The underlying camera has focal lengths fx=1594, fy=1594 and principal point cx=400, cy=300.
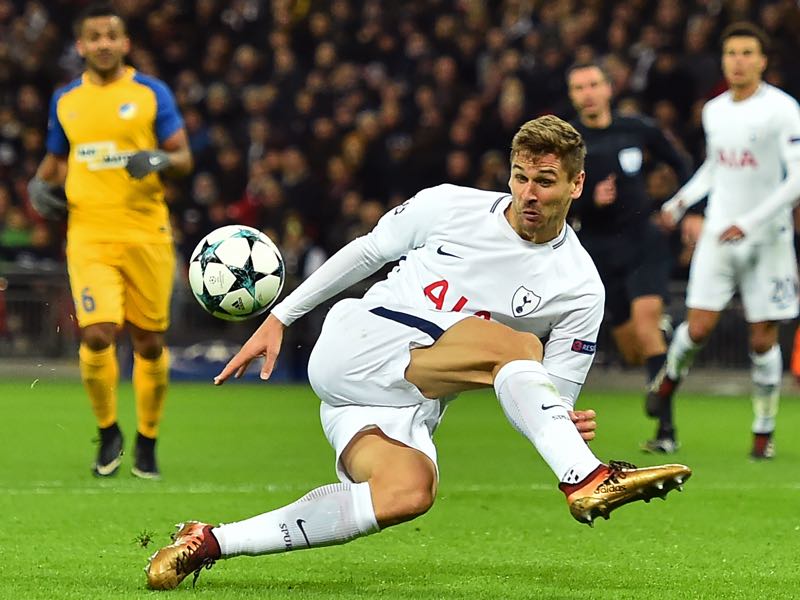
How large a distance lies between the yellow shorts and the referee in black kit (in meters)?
2.73

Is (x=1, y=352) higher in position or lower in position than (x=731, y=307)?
lower

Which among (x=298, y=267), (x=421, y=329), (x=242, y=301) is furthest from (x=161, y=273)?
(x=298, y=267)

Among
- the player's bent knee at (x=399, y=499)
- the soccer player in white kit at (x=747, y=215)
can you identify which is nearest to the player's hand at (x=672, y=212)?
the soccer player in white kit at (x=747, y=215)

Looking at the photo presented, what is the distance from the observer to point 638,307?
33.6 feet

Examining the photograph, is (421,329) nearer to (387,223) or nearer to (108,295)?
(387,223)

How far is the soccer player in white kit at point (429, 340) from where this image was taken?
195 inches

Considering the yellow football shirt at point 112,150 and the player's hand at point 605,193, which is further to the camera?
the player's hand at point 605,193

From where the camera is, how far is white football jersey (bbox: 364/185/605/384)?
5.28 m

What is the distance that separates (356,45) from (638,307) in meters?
8.71

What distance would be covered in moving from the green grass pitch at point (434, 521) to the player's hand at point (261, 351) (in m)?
0.70

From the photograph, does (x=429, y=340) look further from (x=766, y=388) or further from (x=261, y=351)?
(x=766, y=388)

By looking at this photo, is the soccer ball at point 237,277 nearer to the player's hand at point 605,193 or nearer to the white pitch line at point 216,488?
the white pitch line at point 216,488

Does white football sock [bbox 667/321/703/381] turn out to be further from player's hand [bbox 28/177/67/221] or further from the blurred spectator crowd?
the blurred spectator crowd

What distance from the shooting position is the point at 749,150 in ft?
31.8
